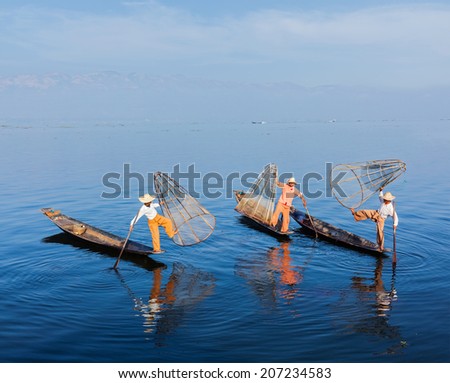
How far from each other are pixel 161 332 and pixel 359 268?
7088mm

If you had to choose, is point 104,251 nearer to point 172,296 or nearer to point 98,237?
point 98,237

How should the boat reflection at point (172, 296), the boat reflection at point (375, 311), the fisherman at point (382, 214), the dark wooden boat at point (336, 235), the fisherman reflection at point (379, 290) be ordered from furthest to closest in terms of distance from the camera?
the dark wooden boat at point (336, 235) → the fisherman at point (382, 214) → the fisherman reflection at point (379, 290) → the boat reflection at point (172, 296) → the boat reflection at point (375, 311)

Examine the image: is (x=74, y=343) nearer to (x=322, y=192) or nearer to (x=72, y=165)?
(x=322, y=192)

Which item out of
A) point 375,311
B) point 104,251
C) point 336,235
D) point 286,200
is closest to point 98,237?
point 104,251

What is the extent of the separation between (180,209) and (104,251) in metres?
3.11

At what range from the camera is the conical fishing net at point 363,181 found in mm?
15914

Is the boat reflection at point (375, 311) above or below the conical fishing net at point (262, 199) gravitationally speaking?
below

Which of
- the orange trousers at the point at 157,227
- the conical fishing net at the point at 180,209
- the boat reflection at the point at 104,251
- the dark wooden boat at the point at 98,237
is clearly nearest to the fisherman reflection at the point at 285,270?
the conical fishing net at the point at 180,209

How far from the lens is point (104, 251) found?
50.9 ft

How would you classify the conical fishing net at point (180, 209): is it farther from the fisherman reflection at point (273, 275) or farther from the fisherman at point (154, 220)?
the fisherman reflection at point (273, 275)

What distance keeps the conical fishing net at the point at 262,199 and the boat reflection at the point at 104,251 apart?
18.1 feet

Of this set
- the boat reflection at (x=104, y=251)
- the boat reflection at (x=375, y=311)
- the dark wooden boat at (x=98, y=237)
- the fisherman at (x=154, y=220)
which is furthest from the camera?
the dark wooden boat at (x=98, y=237)

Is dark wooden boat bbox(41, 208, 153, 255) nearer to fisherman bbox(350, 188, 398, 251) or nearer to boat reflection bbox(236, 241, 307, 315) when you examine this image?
boat reflection bbox(236, 241, 307, 315)

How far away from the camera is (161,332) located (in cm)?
974
